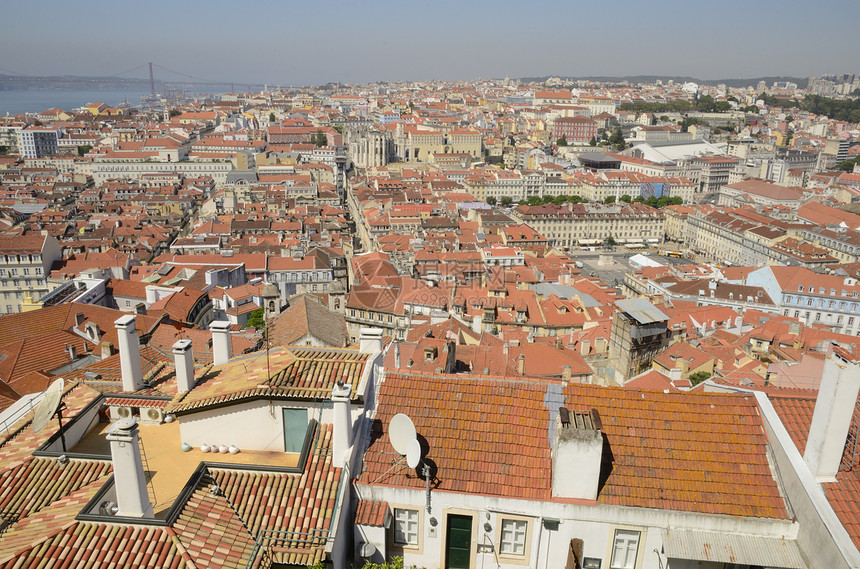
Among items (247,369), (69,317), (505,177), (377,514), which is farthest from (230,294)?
(505,177)

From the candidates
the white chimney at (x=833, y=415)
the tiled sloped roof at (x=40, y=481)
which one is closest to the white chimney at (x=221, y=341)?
the tiled sloped roof at (x=40, y=481)

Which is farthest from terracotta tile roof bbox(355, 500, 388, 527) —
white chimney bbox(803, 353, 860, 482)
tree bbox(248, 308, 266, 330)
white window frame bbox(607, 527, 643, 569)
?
tree bbox(248, 308, 266, 330)

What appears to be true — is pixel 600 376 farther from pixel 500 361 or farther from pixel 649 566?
pixel 649 566

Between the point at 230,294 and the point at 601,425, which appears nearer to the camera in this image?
the point at 601,425

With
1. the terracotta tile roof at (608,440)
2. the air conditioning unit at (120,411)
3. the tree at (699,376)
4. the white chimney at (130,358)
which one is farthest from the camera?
the tree at (699,376)

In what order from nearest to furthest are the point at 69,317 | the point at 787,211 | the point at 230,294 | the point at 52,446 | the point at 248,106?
the point at 52,446
the point at 69,317
the point at 230,294
the point at 787,211
the point at 248,106

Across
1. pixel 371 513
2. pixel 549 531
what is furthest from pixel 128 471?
pixel 549 531

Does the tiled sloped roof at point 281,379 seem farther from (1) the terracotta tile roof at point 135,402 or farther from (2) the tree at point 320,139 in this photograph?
(2) the tree at point 320,139
